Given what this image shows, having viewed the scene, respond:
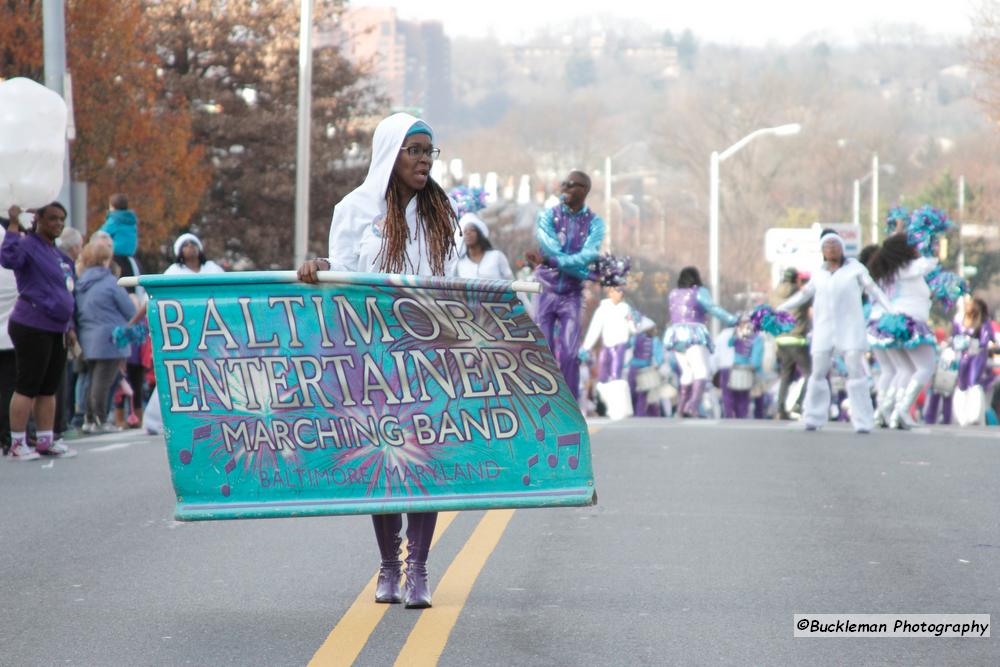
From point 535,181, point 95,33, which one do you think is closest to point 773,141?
point 535,181

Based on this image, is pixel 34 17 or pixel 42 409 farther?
pixel 34 17

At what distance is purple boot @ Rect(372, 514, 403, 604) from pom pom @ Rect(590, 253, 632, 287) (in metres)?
7.17

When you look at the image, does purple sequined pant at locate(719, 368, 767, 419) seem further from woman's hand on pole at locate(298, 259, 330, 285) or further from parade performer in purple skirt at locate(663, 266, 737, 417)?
woman's hand on pole at locate(298, 259, 330, 285)

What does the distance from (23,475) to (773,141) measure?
83.2 meters

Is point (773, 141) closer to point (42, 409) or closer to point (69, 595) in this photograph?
point (42, 409)

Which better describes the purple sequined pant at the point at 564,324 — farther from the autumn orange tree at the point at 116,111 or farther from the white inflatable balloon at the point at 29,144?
the autumn orange tree at the point at 116,111

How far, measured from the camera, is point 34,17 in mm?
25281

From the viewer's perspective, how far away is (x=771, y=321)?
19.2 metres

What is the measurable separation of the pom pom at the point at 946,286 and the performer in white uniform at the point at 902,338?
373mm

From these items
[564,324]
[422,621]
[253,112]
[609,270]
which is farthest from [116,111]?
[422,621]

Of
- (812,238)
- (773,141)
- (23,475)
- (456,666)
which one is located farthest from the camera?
(773,141)

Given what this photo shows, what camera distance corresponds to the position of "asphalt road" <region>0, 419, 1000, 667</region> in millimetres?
6664

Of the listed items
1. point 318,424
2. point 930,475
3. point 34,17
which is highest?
point 34,17

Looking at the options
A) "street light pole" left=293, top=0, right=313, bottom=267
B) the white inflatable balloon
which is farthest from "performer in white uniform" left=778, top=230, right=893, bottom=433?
"street light pole" left=293, top=0, right=313, bottom=267
